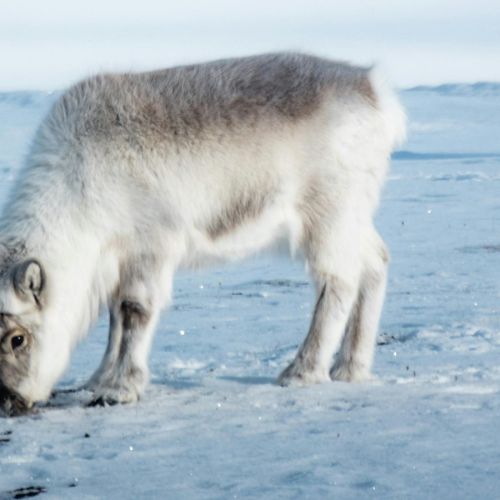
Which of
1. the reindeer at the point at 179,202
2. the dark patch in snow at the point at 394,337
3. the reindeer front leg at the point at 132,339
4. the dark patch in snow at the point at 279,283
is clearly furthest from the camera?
the dark patch in snow at the point at 279,283

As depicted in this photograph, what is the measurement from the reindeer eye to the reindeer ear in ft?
0.57

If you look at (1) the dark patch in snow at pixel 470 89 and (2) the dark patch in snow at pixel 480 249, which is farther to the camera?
(1) the dark patch in snow at pixel 470 89

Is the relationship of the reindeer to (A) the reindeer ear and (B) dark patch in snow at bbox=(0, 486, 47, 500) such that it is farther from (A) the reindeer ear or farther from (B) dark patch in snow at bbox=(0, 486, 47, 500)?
(B) dark patch in snow at bbox=(0, 486, 47, 500)

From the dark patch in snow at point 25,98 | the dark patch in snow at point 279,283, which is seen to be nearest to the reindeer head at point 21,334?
the dark patch in snow at point 279,283

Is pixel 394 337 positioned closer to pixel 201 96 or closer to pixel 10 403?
pixel 201 96

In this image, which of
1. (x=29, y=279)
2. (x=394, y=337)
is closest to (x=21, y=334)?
(x=29, y=279)

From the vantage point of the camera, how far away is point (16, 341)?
4.84 metres

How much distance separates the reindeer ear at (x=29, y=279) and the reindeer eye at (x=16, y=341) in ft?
0.57

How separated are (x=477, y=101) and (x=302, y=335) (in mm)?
42208

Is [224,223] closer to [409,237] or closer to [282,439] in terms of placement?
[282,439]

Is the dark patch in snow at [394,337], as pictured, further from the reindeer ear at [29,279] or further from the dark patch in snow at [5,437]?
the dark patch in snow at [5,437]

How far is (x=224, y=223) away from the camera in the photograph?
547 cm

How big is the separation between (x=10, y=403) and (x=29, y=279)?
0.56m

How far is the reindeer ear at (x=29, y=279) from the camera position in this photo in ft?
15.6
